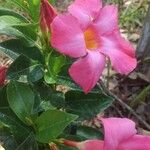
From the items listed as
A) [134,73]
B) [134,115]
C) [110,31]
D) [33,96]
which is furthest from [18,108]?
[134,73]

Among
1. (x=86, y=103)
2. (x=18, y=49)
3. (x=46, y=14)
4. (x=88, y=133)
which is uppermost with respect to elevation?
(x=46, y=14)

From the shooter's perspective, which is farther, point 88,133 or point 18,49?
point 88,133

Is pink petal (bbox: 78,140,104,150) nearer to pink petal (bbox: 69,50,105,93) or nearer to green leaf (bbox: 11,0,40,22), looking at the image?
pink petal (bbox: 69,50,105,93)

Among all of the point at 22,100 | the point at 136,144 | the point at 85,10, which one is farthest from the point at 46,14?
the point at 136,144

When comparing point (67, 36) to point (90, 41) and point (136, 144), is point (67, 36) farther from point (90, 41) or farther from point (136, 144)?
point (136, 144)

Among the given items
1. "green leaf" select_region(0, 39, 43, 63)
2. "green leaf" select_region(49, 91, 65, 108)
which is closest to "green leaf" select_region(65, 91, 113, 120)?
"green leaf" select_region(49, 91, 65, 108)
